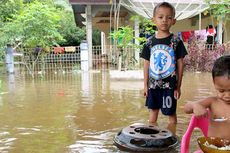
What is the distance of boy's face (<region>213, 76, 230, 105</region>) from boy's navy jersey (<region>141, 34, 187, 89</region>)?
193 centimetres

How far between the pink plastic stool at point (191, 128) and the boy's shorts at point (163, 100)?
5.78 feet

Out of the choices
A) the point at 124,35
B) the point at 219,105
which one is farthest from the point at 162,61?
the point at 124,35

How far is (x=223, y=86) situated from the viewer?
2.28 meters

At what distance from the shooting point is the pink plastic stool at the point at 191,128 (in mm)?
2408

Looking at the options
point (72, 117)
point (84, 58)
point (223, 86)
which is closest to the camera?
point (223, 86)

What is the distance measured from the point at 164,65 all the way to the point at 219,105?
1.87 meters

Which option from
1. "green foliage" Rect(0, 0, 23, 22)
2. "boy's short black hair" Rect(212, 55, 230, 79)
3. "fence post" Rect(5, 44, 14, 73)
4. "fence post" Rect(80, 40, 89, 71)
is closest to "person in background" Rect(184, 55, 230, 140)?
"boy's short black hair" Rect(212, 55, 230, 79)

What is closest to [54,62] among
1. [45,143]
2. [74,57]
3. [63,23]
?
[74,57]

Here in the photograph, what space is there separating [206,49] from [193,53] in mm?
660

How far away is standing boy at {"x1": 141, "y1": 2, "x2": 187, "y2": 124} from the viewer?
167 inches

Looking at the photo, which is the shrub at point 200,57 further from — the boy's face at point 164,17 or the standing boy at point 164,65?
the boy's face at point 164,17

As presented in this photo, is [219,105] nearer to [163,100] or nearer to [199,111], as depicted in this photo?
[199,111]

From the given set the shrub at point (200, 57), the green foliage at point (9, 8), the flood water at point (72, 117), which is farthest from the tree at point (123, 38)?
the green foliage at point (9, 8)

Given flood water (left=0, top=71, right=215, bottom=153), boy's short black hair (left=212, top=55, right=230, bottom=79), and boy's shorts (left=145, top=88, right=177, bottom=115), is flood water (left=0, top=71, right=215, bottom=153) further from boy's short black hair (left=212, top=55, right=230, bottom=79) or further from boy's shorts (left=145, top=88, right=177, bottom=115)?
boy's short black hair (left=212, top=55, right=230, bottom=79)
